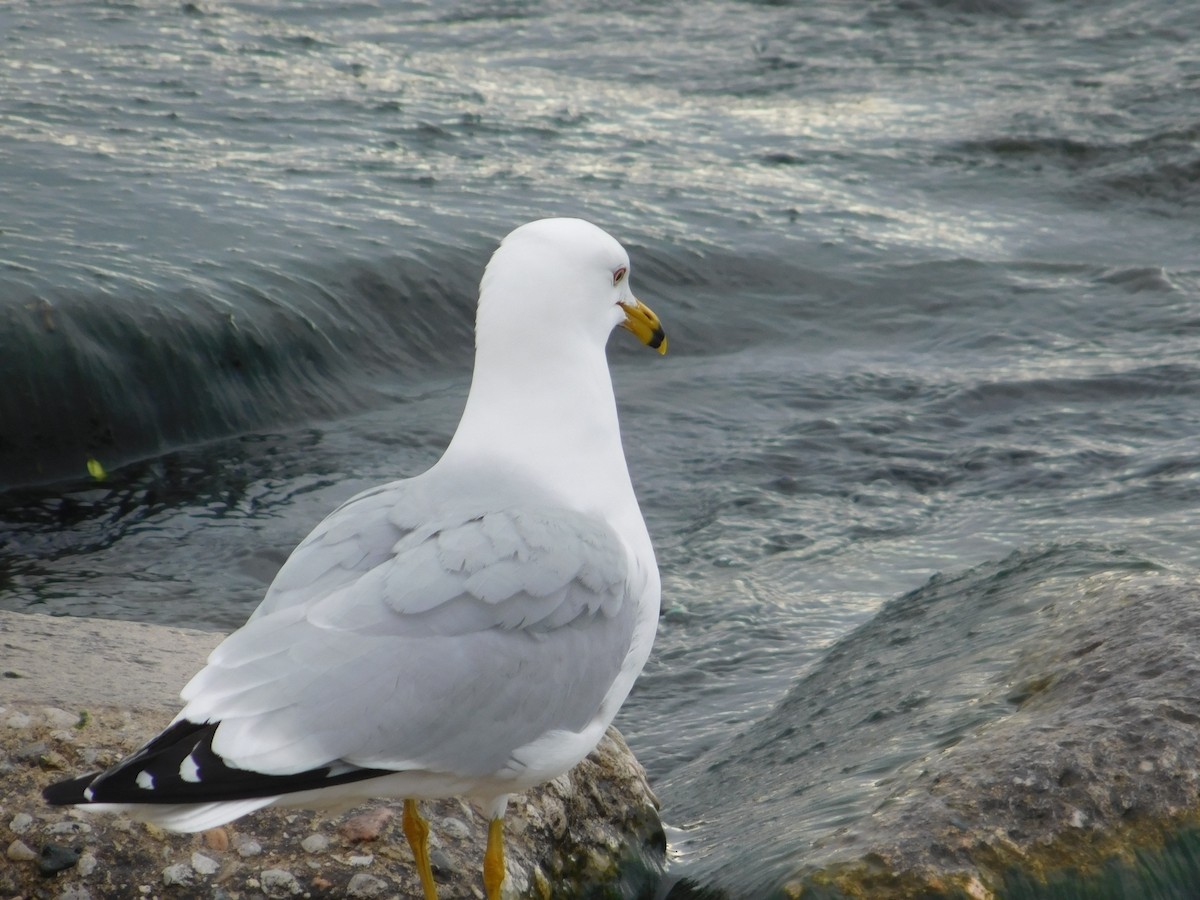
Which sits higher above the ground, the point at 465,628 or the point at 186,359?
the point at 465,628

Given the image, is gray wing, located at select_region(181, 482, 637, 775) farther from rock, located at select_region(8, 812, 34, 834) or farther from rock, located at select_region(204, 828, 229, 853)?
rock, located at select_region(8, 812, 34, 834)

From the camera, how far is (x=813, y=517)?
7492 mm

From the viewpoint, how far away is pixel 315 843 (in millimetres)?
3699

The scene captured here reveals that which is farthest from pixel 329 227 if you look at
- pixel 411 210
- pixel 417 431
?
pixel 417 431

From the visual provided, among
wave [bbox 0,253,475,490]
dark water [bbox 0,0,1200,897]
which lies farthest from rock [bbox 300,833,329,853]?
wave [bbox 0,253,475,490]

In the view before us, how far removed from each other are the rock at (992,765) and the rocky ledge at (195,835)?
0.34 m

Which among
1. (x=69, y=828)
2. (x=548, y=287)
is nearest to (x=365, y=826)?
(x=69, y=828)

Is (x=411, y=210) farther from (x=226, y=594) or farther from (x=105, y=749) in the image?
(x=105, y=749)

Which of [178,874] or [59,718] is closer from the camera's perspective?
[178,874]

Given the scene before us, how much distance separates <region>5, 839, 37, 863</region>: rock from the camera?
3.53 metres

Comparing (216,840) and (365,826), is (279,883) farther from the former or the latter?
(365,826)

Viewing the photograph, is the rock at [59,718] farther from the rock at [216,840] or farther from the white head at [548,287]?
the white head at [548,287]

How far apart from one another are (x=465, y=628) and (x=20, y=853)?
1.17 meters

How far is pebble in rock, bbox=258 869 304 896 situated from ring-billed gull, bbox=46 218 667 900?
11.2 inches
